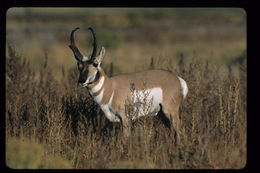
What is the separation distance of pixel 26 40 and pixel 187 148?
102 feet

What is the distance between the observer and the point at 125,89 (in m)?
6.56

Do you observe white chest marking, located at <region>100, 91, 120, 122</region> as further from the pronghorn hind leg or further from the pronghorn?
the pronghorn hind leg

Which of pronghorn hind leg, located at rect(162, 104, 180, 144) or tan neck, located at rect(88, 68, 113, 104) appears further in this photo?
pronghorn hind leg, located at rect(162, 104, 180, 144)

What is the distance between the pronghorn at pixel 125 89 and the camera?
6.18m

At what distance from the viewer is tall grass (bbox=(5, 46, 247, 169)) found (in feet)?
17.3

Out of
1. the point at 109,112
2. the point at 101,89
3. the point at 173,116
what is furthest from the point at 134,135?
the point at 173,116

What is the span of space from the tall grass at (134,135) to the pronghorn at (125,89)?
0.25 metres

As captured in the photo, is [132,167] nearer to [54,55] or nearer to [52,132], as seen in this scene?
[52,132]

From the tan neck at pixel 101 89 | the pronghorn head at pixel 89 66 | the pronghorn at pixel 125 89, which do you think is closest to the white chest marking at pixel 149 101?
the pronghorn at pixel 125 89

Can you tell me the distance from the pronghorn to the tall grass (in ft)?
0.83

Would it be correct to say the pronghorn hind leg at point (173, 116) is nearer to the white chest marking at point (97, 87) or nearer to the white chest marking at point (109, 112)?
the white chest marking at point (109, 112)

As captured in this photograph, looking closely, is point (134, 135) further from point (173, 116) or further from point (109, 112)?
point (173, 116)

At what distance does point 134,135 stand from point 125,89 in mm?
1066

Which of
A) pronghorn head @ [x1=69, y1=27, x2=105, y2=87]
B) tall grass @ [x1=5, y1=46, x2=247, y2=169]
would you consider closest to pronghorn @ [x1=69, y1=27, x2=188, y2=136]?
pronghorn head @ [x1=69, y1=27, x2=105, y2=87]
